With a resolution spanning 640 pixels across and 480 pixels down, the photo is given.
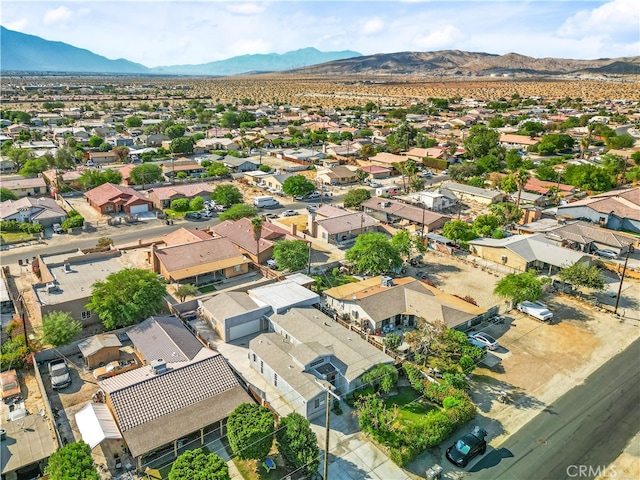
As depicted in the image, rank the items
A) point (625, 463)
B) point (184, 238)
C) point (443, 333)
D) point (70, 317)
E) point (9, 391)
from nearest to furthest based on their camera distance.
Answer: point (625, 463) → point (9, 391) → point (443, 333) → point (70, 317) → point (184, 238)

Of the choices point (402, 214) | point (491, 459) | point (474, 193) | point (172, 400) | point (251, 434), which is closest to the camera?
point (251, 434)

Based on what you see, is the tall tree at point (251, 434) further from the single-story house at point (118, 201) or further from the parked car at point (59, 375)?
the single-story house at point (118, 201)

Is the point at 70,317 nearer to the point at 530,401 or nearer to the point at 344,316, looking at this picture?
the point at 344,316

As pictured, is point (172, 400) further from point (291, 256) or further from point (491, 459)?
point (291, 256)

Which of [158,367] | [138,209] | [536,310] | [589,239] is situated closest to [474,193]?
[589,239]

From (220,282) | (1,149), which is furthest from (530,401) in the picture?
(1,149)
